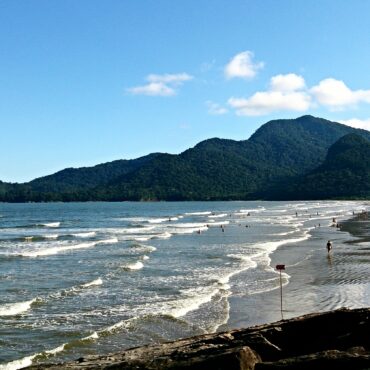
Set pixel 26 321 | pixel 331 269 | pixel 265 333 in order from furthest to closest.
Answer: pixel 331 269 < pixel 26 321 < pixel 265 333

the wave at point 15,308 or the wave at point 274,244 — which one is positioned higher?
the wave at point 15,308

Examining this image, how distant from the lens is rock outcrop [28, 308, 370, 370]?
6.45 metres

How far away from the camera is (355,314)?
27.2 ft

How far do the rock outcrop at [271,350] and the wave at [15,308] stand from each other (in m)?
13.1

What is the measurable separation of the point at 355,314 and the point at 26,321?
13555 mm

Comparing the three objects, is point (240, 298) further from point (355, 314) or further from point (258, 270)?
point (355, 314)

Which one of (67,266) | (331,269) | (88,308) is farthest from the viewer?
(67,266)

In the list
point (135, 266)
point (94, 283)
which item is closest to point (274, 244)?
point (135, 266)

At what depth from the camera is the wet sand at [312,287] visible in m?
19.7

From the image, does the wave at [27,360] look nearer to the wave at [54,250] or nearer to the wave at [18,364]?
the wave at [18,364]

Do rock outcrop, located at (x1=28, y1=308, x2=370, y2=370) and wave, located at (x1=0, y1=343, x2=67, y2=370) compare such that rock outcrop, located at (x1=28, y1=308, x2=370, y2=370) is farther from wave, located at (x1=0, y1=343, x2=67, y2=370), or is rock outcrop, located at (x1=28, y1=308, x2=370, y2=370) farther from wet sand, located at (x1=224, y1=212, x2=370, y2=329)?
wet sand, located at (x1=224, y1=212, x2=370, y2=329)

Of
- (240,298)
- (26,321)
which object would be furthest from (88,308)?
(240,298)

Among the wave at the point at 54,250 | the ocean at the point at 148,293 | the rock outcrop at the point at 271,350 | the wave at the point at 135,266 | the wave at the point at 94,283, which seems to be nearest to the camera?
the rock outcrop at the point at 271,350

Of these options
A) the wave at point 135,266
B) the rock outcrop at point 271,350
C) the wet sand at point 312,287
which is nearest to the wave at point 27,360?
the wet sand at point 312,287
